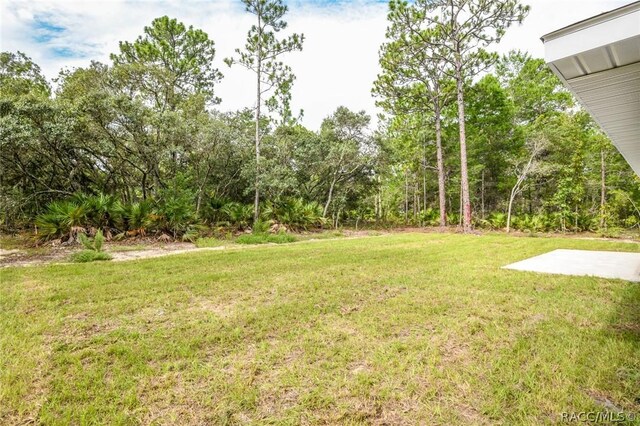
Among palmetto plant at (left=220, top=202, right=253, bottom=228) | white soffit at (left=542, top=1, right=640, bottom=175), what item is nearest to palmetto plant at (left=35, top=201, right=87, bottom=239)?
palmetto plant at (left=220, top=202, right=253, bottom=228)

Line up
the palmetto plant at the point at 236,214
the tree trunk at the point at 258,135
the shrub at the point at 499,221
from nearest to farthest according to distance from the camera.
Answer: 1. the palmetto plant at the point at 236,214
2. the tree trunk at the point at 258,135
3. the shrub at the point at 499,221

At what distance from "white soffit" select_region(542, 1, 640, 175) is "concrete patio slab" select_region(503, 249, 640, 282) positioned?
317cm

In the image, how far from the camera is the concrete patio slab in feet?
16.0

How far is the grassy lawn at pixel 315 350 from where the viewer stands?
175 centimetres

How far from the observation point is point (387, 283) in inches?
174

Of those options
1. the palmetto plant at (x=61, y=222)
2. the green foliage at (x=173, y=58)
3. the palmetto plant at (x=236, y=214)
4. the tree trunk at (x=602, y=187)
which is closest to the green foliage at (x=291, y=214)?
the palmetto plant at (x=236, y=214)

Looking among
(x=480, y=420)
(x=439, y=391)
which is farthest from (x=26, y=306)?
(x=480, y=420)

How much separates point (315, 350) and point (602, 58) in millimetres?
2639

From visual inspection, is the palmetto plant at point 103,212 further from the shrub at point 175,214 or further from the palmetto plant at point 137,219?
the shrub at point 175,214

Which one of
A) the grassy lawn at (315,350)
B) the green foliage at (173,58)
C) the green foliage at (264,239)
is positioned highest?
the green foliage at (173,58)

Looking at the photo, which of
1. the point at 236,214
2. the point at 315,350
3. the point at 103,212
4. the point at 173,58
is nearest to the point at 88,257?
the point at 103,212

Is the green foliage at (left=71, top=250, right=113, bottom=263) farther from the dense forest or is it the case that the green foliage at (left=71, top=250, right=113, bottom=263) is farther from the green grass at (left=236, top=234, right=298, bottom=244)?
the green grass at (left=236, top=234, right=298, bottom=244)

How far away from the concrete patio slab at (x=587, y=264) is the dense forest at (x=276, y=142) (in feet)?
17.3

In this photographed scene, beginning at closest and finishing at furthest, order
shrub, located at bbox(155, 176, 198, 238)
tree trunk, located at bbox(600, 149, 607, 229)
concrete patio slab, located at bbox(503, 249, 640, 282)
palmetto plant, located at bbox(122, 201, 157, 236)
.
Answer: concrete patio slab, located at bbox(503, 249, 640, 282), palmetto plant, located at bbox(122, 201, 157, 236), shrub, located at bbox(155, 176, 198, 238), tree trunk, located at bbox(600, 149, 607, 229)
